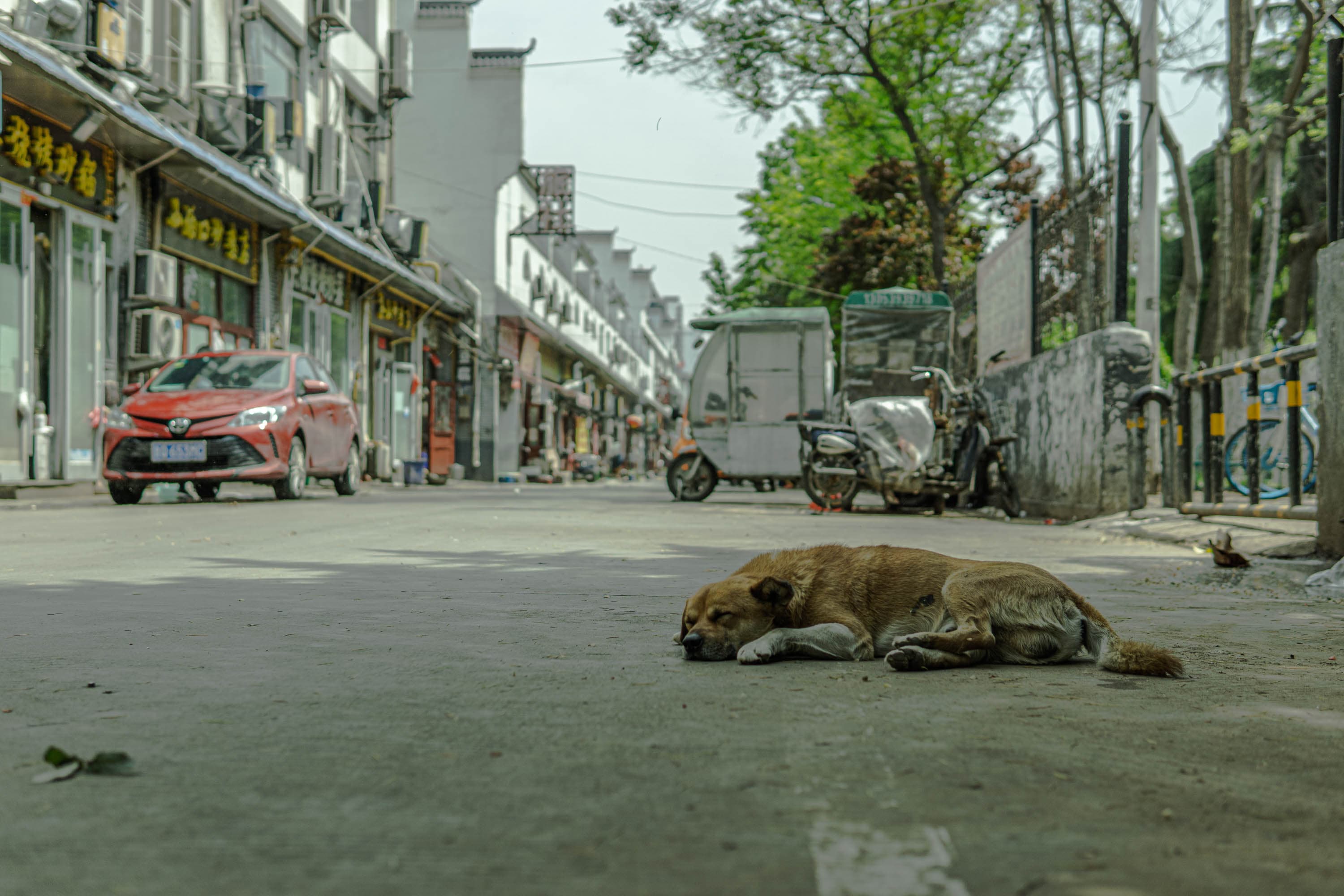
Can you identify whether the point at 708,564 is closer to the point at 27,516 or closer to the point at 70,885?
Answer: the point at 70,885

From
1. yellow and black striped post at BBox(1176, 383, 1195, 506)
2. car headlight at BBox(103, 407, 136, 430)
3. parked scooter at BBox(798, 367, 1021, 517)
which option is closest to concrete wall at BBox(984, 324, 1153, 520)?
parked scooter at BBox(798, 367, 1021, 517)

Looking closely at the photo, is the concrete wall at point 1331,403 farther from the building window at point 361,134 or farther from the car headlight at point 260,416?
the building window at point 361,134

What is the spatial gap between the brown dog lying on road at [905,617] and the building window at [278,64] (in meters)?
19.5

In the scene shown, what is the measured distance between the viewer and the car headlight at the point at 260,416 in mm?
13148

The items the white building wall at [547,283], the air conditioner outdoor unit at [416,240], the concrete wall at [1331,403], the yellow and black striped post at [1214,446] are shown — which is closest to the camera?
the concrete wall at [1331,403]

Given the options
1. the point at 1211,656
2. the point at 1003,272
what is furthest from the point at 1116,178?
the point at 1211,656

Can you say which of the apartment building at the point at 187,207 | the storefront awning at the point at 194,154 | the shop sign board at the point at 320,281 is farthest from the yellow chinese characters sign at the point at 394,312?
the shop sign board at the point at 320,281

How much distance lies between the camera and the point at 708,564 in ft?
23.9

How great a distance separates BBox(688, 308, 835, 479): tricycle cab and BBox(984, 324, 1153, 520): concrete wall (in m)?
3.68

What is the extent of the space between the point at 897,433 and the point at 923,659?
36.5ft

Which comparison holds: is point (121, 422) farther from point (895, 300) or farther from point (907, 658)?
point (895, 300)

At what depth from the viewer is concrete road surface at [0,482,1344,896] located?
1800mm

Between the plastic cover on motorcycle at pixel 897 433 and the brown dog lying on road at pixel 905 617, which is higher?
the plastic cover on motorcycle at pixel 897 433

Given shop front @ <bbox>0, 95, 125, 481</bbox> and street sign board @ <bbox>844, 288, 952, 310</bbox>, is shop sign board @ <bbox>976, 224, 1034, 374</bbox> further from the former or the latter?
shop front @ <bbox>0, 95, 125, 481</bbox>
